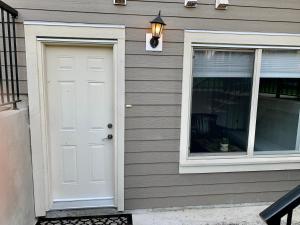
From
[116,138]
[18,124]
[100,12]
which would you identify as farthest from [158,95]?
[18,124]

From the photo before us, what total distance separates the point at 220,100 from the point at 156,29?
116 centimetres

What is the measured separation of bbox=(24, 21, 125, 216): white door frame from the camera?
2.50 metres

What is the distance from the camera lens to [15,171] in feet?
7.38

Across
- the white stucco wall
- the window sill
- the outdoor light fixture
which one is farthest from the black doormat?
the outdoor light fixture

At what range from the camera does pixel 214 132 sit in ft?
10.0

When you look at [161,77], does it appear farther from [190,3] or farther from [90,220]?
[90,220]

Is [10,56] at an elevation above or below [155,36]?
below

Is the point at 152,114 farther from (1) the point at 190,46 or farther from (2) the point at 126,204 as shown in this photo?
(2) the point at 126,204

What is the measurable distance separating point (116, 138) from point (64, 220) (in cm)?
110

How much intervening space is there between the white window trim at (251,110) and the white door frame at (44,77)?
73 cm

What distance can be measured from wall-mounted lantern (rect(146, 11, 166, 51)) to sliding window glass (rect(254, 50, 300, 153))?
128cm

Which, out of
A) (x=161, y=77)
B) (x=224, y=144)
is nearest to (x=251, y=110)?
(x=224, y=144)

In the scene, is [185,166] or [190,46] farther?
[185,166]

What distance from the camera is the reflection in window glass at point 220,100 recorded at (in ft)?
9.35
